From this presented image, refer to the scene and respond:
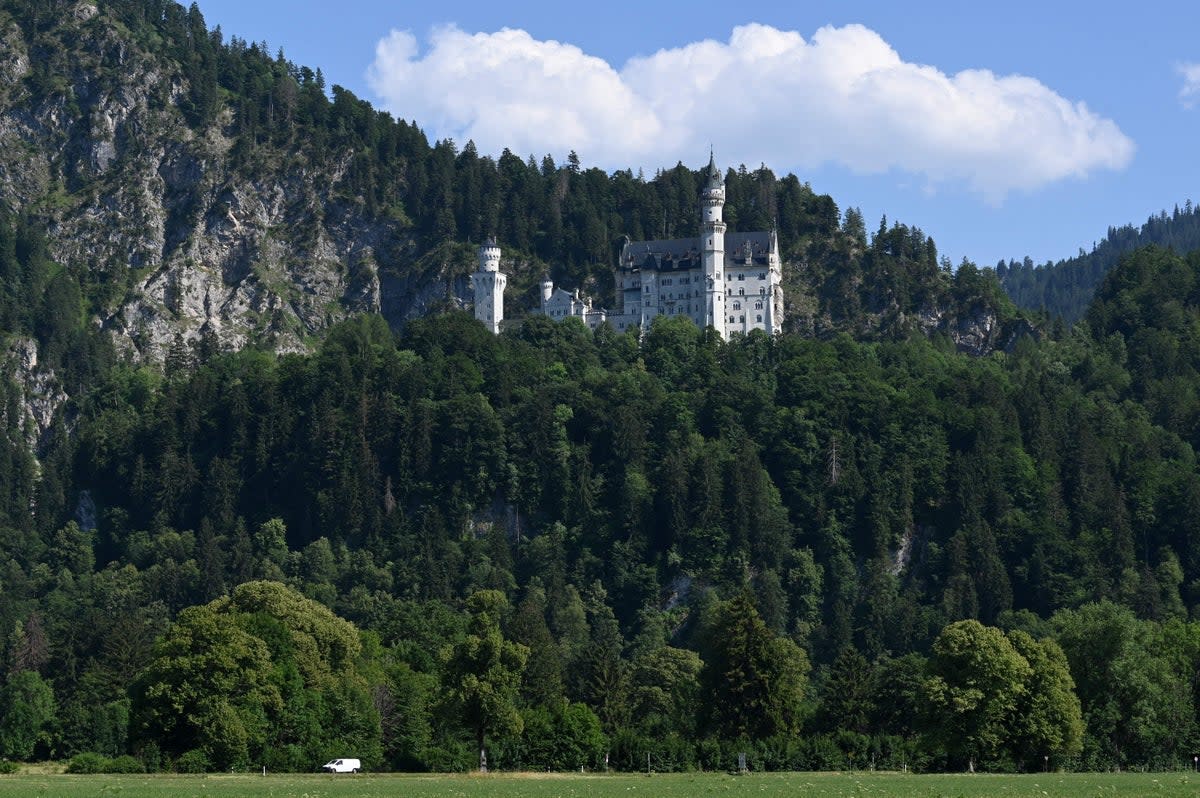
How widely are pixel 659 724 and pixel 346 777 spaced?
37.5m

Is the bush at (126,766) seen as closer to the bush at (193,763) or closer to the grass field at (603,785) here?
the bush at (193,763)

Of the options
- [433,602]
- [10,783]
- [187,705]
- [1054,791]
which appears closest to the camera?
[1054,791]

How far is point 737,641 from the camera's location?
132 meters

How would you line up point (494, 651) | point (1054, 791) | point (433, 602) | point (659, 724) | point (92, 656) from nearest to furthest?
point (1054, 791)
point (494, 651)
point (659, 724)
point (92, 656)
point (433, 602)

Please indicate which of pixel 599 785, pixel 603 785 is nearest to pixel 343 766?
pixel 599 785

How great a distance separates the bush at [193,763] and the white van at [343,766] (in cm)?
675

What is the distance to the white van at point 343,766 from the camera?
11450 centimetres

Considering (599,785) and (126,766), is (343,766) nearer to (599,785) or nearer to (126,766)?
(126,766)

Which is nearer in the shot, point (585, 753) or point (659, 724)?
point (585, 753)

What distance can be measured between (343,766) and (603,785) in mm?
25070

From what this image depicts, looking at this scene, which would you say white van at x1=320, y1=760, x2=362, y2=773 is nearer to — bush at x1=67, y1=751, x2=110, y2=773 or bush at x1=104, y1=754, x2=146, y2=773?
bush at x1=104, y1=754, x2=146, y2=773

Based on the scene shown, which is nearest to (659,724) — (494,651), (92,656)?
(494,651)

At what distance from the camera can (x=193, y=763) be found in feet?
357

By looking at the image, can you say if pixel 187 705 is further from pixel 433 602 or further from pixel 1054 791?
pixel 433 602
